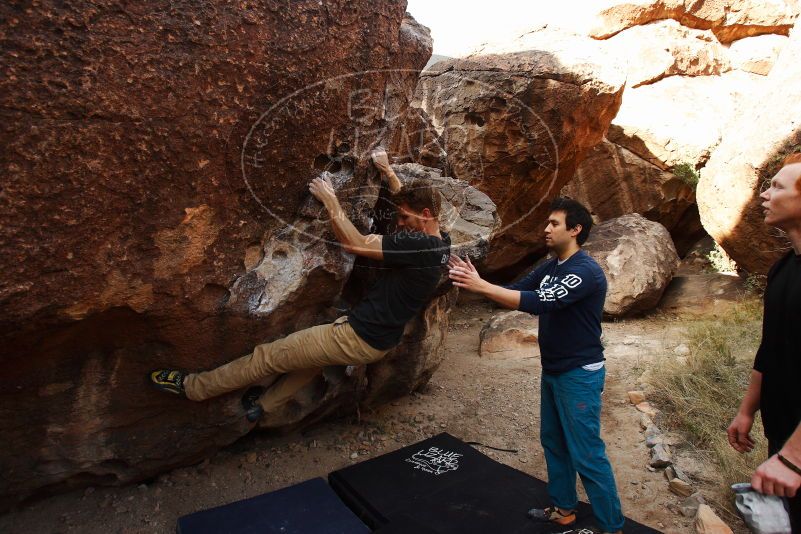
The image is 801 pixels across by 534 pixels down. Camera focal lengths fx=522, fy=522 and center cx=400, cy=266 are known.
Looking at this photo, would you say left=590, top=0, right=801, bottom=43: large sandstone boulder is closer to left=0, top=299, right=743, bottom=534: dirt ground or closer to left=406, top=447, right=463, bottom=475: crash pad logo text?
left=0, top=299, right=743, bottom=534: dirt ground

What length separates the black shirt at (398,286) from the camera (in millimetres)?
2621

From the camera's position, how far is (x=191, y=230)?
2408 millimetres

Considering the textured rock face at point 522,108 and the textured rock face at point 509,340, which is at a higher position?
the textured rock face at point 522,108

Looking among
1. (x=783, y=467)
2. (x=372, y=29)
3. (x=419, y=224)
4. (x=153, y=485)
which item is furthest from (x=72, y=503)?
(x=783, y=467)

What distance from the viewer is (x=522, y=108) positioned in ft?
19.6

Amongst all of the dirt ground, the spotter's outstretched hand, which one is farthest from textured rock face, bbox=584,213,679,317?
the spotter's outstretched hand

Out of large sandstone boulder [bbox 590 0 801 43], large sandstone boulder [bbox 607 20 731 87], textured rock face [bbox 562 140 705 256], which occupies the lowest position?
textured rock face [bbox 562 140 705 256]

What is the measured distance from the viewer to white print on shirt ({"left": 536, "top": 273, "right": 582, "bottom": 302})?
224 cm

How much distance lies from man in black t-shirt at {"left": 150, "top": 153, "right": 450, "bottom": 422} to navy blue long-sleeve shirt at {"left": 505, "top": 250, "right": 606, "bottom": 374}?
0.62m

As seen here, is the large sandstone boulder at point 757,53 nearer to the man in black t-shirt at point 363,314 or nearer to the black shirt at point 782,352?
the man in black t-shirt at point 363,314

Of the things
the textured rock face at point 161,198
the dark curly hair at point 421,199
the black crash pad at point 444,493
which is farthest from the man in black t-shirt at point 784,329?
the textured rock face at point 161,198

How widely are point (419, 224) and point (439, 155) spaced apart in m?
3.37

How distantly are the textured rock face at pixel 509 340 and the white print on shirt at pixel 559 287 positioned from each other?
3.16 meters

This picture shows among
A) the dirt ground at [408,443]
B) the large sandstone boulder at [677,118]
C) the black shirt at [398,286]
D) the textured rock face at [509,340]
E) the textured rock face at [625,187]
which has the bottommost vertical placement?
the dirt ground at [408,443]
